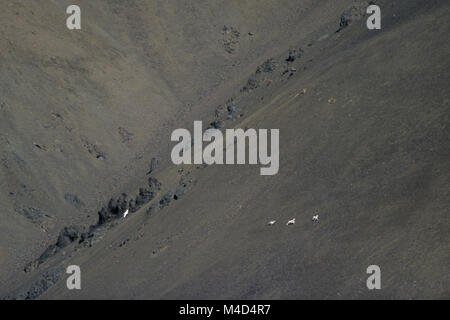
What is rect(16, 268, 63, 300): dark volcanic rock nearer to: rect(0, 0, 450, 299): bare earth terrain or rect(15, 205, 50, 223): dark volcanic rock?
rect(0, 0, 450, 299): bare earth terrain

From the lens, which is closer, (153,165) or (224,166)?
(224,166)

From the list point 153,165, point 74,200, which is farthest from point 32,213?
point 153,165

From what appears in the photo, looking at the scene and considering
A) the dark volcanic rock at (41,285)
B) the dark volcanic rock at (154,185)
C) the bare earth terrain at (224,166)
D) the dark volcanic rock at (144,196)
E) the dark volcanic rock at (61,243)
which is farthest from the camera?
the dark volcanic rock at (61,243)

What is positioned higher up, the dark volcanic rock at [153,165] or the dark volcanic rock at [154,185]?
the dark volcanic rock at [153,165]

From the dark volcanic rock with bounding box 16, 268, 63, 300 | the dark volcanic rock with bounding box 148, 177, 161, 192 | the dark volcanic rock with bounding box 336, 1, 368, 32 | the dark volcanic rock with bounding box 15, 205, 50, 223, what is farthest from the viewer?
the dark volcanic rock with bounding box 336, 1, 368, 32

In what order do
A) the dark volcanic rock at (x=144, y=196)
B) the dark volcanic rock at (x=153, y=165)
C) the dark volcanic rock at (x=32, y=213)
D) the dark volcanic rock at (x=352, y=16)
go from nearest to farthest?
1. the dark volcanic rock at (x=144, y=196)
2. the dark volcanic rock at (x=32, y=213)
3. the dark volcanic rock at (x=153, y=165)
4. the dark volcanic rock at (x=352, y=16)

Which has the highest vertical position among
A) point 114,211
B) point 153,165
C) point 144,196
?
point 153,165

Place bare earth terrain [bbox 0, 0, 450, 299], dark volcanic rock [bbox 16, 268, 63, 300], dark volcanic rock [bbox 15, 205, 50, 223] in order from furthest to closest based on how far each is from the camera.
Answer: dark volcanic rock [bbox 15, 205, 50, 223], dark volcanic rock [bbox 16, 268, 63, 300], bare earth terrain [bbox 0, 0, 450, 299]

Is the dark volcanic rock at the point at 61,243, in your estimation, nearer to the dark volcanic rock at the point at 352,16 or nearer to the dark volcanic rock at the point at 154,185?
the dark volcanic rock at the point at 154,185

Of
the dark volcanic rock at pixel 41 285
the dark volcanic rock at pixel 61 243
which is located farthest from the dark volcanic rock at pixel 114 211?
the dark volcanic rock at pixel 41 285

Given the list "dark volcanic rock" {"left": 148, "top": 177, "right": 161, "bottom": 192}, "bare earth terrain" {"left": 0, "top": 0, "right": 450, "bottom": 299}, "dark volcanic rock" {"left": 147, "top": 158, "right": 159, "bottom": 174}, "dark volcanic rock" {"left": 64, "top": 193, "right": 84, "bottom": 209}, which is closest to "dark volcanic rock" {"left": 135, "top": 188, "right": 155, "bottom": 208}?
"bare earth terrain" {"left": 0, "top": 0, "right": 450, "bottom": 299}

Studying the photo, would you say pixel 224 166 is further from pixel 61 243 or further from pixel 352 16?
pixel 352 16

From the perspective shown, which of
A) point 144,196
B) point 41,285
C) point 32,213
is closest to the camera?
point 41,285
